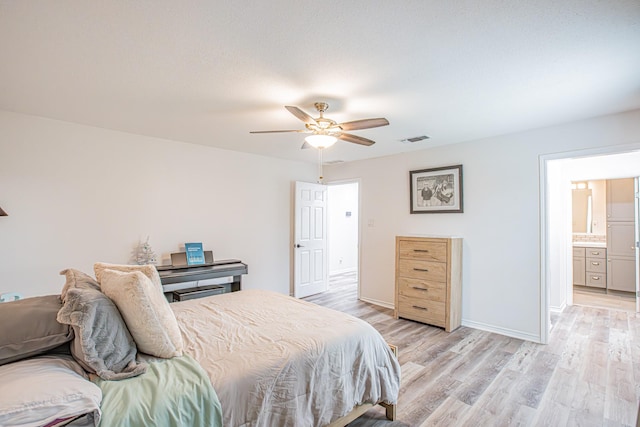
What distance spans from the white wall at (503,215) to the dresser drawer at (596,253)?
3.23 m

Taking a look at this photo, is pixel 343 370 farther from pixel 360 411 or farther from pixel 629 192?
Answer: pixel 629 192

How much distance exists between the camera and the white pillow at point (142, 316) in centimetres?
149

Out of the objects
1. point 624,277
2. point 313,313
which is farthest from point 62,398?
point 624,277

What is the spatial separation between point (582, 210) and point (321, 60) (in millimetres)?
6549

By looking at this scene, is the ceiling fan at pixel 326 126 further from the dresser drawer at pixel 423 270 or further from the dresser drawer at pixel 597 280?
the dresser drawer at pixel 597 280

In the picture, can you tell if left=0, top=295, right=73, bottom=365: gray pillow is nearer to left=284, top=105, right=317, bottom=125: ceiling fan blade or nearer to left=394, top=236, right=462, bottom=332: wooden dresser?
left=284, top=105, right=317, bottom=125: ceiling fan blade

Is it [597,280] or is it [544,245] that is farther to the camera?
[597,280]

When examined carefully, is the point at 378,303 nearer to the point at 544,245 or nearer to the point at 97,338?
the point at 544,245

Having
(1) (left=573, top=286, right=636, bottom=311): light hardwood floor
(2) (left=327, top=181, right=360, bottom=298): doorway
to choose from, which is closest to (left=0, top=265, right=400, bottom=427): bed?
(1) (left=573, top=286, right=636, bottom=311): light hardwood floor

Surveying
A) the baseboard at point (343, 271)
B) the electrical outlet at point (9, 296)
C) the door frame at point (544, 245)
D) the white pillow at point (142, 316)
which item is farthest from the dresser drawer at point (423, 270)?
the electrical outlet at point (9, 296)

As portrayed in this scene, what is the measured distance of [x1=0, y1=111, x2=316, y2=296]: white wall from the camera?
118 inches

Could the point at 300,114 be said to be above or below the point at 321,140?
above

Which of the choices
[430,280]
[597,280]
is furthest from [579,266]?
[430,280]

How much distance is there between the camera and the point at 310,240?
17.6 ft
